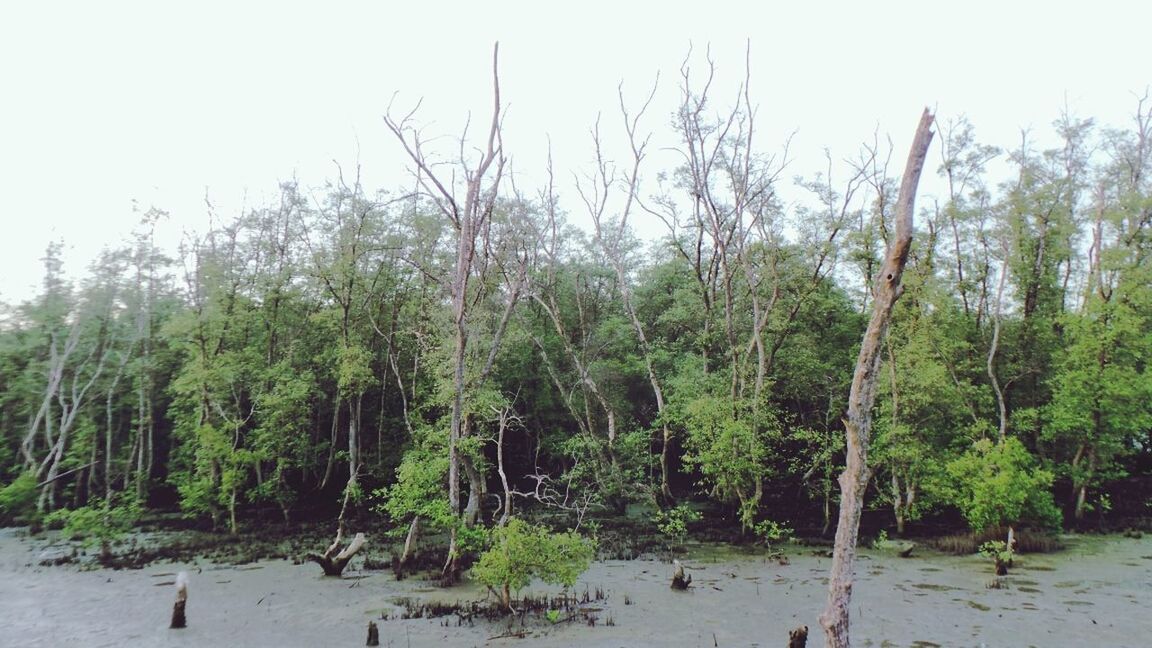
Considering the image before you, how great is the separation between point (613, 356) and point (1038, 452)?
58.6 feet

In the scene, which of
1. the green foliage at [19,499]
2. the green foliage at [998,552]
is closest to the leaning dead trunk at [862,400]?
the green foliage at [998,552]

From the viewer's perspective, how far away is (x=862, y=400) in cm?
744

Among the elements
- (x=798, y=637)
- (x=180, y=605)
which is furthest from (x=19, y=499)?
(x=798, y=637)

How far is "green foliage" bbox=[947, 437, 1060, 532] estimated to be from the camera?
1884cm

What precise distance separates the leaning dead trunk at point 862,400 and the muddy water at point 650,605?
12.8 ft

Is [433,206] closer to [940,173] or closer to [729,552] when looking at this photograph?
[729,552]

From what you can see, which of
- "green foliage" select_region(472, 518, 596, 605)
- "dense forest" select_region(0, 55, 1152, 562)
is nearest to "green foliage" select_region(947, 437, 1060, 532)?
"dense forest" select_region(0, 55, 1152, 562)

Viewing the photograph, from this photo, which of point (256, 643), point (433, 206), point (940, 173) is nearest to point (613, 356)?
point (433, 206)

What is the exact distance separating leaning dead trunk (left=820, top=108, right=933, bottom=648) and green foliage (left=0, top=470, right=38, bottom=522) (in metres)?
26.0

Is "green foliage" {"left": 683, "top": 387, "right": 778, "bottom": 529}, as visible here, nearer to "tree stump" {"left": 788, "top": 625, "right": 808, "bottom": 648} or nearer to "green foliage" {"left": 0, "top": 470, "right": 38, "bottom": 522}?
"tree stump" {"left": 788, "top": 625, "right": 808, "bottom": 648}

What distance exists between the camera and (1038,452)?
25.8m

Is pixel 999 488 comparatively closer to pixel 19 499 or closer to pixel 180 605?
pixel 180 605

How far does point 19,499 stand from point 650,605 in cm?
2285

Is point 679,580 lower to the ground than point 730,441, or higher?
lower
